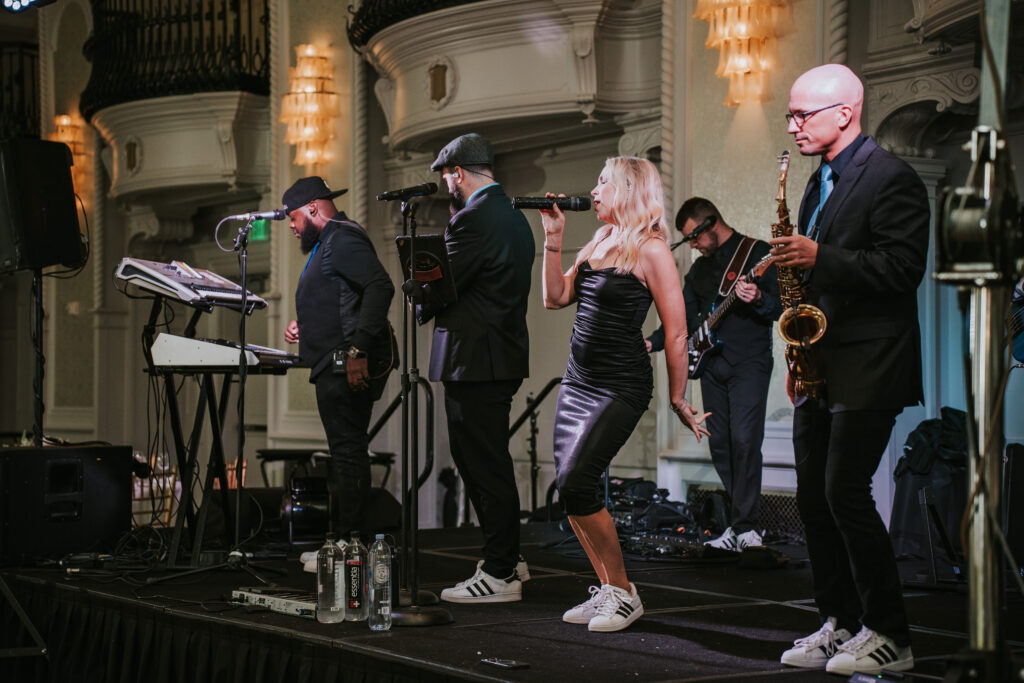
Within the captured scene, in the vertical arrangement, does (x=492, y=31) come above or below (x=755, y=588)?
above

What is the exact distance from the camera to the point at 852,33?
6.19 m

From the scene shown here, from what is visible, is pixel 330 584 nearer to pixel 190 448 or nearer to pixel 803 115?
pixel 190 448

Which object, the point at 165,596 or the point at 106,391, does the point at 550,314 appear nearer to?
the point at 165,596

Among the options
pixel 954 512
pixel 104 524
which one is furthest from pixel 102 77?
pixel 954 512

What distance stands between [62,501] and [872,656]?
390 cm

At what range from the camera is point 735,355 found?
18.4 feet

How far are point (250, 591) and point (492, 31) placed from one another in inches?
184

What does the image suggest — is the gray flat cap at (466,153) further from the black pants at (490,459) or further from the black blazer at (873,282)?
the black blazer at (873,282)

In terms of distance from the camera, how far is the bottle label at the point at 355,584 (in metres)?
3.87

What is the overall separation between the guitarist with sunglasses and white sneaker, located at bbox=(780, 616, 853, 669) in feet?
7.41

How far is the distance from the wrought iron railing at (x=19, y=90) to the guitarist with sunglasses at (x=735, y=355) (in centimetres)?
1052

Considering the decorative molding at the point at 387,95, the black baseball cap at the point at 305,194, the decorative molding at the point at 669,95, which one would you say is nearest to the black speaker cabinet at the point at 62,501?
the black baseball cap at the point at 305,194

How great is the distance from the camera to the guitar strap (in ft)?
18.4

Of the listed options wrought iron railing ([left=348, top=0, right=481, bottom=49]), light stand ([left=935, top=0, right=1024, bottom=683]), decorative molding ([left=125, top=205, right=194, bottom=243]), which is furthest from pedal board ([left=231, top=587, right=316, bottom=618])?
decorative molding ([left=125, top=205, right=194, bottom=243])
